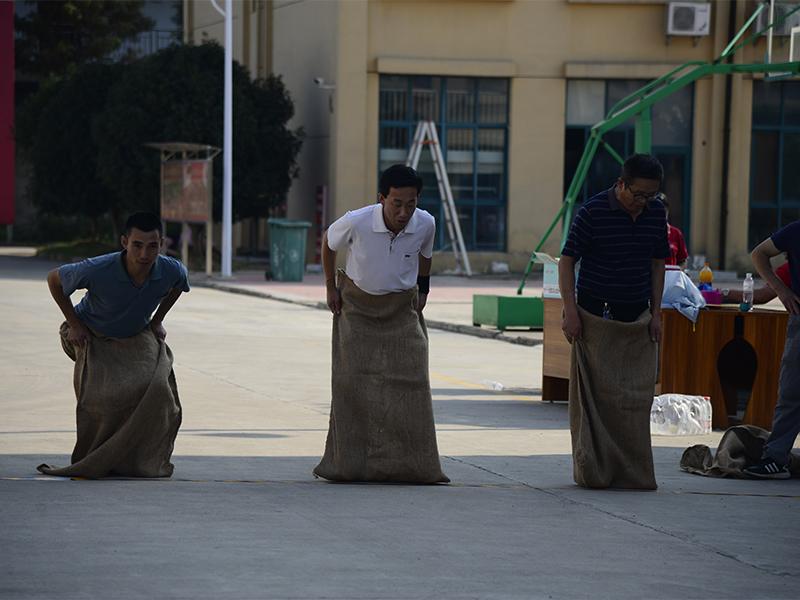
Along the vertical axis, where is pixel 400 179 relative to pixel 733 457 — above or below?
above

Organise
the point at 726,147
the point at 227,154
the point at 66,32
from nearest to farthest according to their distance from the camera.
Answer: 1. the point at 227,154
2. the point at 726,147
3. the point at 66,32

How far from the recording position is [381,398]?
30.1 feet

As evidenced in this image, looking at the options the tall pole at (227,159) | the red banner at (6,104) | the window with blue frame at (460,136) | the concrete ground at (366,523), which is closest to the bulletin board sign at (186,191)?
the tall pole at (227,159)

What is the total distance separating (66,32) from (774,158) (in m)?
27.1

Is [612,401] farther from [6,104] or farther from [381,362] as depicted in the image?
[6,104]

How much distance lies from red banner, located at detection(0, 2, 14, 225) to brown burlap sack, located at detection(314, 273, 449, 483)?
42692 millimetres

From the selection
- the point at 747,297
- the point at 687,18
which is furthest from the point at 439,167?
the point at 747,297

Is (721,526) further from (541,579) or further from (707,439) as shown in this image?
(707,439)

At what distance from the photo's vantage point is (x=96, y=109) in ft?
131

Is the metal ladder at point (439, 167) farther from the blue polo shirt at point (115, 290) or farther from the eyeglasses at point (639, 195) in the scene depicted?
the blue polo shirt at point (115, 290)

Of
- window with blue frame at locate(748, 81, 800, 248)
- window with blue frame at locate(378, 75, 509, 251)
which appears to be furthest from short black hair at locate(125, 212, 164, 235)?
window with blue frame at locate(748, 81, 800, 248)

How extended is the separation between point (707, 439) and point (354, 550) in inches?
213

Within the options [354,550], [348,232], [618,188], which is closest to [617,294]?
[618,188]

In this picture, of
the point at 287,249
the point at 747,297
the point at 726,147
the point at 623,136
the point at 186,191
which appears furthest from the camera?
the point at 623,136
